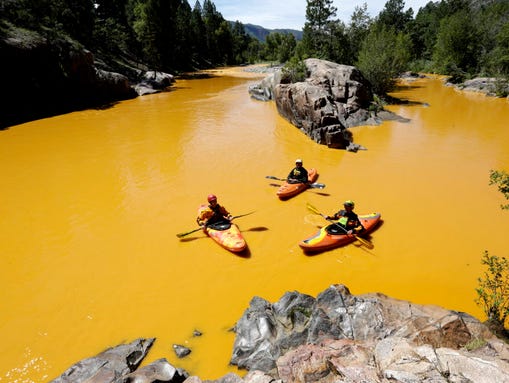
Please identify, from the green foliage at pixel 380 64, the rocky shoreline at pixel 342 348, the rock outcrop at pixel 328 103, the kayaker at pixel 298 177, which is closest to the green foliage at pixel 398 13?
the green foliage at pixel 380 64

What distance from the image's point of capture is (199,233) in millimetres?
9211

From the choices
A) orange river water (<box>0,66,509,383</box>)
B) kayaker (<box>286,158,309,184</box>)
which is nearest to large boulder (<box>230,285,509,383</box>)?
orange river water (<box>0,66,509,383</box>)

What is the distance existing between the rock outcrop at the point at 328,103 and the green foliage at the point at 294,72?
44 centimetres

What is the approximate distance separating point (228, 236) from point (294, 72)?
18.6 metres

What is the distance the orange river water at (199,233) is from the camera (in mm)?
6363

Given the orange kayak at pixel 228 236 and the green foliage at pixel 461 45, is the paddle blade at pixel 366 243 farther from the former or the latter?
the green foliage at pixel 461 45

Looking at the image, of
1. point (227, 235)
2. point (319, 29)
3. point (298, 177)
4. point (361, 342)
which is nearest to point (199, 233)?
point (227, 235)

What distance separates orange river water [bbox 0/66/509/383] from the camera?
6.36m

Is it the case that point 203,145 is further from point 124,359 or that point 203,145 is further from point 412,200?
point 124,359

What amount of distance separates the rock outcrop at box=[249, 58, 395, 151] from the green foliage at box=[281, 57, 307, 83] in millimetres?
440

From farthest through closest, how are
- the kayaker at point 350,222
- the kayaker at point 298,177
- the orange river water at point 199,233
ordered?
the kayaker at point 298,177 → the kayaker at point 350,222 → the orange river water at point 199,233

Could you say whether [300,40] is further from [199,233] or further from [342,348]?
[342,348]

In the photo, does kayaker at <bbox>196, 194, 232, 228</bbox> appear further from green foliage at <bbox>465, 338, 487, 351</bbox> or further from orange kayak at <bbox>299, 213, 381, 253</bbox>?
green foliage at <bbox>465, 338, 487, 351</bbox>

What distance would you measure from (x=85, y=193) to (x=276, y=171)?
7.41m
